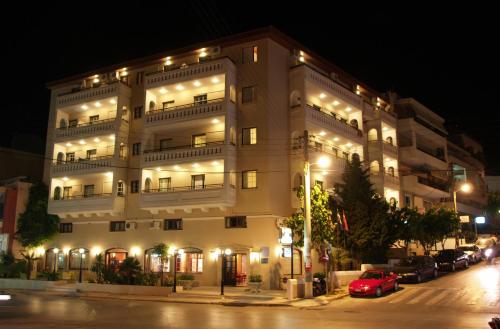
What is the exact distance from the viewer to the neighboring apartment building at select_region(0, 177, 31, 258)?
1795 inches

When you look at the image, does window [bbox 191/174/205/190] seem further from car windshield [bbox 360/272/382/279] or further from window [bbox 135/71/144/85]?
car windshield [bbox 360/272/382/279]

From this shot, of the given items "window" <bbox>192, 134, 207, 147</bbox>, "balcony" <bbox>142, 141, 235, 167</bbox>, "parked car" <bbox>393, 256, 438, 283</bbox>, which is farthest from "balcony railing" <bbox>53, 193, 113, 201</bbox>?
"parked car" <bbox>393, 256, 438, 283</bbox>

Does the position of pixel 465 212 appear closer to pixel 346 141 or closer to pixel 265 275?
pixel 346 141

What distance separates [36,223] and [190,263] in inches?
682

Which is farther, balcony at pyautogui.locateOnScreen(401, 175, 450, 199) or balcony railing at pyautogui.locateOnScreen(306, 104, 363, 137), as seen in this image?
balcony at pyautogui.locateOnScreen(401, 175, 450, 199)

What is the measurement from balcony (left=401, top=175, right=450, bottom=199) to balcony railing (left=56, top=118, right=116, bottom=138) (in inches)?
1280

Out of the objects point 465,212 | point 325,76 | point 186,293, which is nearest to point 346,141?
point 325,76

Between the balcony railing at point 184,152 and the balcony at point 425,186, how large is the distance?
26802 mm

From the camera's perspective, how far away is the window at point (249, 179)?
35.9m

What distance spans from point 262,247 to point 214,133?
10.0 metres

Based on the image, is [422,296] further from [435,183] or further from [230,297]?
[435,183]

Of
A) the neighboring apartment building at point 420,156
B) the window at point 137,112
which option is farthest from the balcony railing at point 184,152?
the neighboring apartment building at point 420,156

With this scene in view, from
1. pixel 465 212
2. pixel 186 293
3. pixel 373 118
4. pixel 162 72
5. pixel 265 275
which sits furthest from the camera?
pixel 465 212

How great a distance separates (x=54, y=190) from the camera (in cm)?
4519
